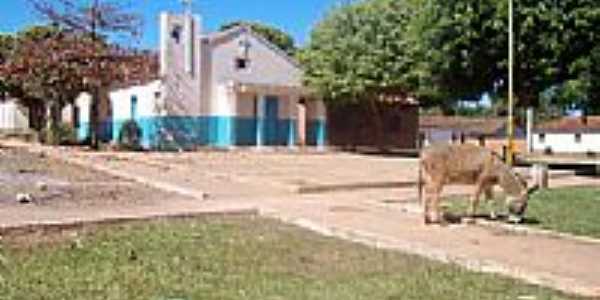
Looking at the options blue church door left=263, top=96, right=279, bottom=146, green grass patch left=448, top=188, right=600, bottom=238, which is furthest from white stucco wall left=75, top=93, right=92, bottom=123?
green grass patch left=448, top=188, right=600, bottom=238

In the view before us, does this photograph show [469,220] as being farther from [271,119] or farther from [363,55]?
[271,119]

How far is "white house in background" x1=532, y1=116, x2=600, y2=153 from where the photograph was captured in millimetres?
91062

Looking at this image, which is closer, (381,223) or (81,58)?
(381,223)

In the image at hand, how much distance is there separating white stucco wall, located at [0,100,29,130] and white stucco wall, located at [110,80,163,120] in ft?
71.3

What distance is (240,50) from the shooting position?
43500 mm

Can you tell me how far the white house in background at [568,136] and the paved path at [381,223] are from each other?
71.8 metres

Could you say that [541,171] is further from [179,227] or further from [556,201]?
[179,227]

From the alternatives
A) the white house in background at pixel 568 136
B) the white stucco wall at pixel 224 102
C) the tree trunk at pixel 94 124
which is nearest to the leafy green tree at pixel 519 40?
the white stucco wall at pixel 224 102

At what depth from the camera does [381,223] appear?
14406 mm

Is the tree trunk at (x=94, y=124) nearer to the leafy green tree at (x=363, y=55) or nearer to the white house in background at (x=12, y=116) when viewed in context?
the leafy green tree at (x=363, y=55)

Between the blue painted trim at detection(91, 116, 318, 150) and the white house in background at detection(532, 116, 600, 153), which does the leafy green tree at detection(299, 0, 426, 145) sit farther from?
the white house in background at detection(532, 116, 600, 153)

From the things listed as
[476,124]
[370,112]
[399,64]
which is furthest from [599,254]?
[476,124]

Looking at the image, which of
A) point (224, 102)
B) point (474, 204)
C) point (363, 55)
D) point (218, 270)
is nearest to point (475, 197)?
point (474, 204)

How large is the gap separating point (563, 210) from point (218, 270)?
844 cm
